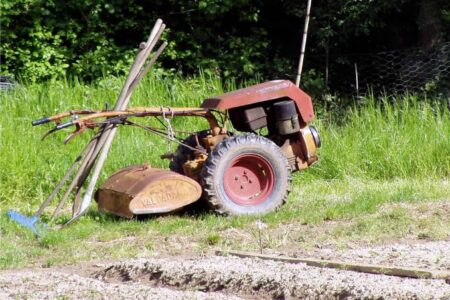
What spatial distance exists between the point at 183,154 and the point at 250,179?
2.48 ft

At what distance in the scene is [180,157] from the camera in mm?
8844

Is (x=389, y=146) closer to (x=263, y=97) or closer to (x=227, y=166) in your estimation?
(x=263, y=97)

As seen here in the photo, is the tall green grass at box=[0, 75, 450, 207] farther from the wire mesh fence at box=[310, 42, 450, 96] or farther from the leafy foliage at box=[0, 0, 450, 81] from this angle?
the leafy foliage at box=[0, 0, 450, 81]

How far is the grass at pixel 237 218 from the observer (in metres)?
7.23

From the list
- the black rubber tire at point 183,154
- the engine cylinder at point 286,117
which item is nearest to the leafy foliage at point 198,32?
the black rubber tire at point 183,154

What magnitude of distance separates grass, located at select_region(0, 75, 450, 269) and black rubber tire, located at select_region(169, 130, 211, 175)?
2.04 feet

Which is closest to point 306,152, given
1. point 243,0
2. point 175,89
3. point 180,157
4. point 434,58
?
point 180,157

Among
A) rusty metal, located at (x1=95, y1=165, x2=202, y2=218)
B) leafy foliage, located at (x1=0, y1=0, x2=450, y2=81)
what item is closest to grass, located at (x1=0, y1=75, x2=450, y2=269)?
rusty metal, located at (x1=95, y1=165, x2=202, y2=218)

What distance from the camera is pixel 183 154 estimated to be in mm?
8852

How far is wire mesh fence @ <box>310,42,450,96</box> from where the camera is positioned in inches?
559

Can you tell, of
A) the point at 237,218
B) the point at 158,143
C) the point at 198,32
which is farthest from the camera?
the point at 198,32

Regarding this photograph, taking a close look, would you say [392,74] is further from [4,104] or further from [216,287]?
[216,287]

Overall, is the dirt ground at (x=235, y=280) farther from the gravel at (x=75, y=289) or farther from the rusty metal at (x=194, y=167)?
the rusty metal at (x=194, y=167)

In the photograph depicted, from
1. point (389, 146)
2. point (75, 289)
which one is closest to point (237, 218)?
point (75, 289)
